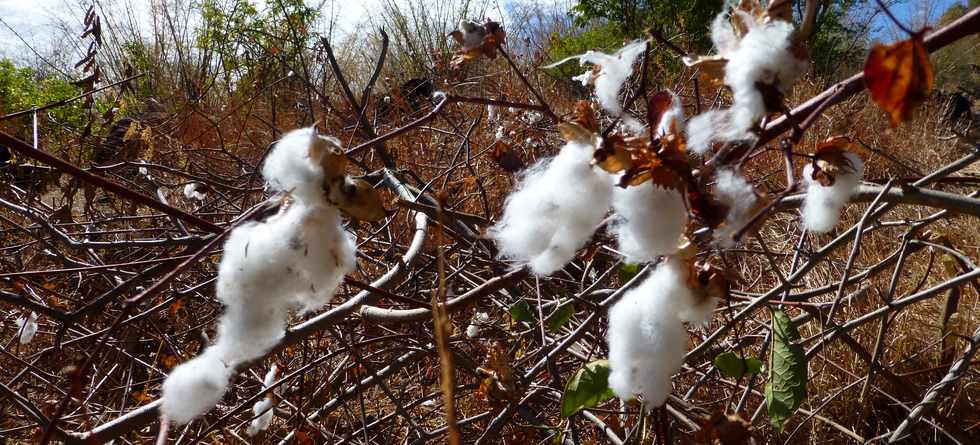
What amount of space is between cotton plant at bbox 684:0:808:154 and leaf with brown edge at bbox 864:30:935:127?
0.04 metres

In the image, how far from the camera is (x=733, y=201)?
1.16 ft

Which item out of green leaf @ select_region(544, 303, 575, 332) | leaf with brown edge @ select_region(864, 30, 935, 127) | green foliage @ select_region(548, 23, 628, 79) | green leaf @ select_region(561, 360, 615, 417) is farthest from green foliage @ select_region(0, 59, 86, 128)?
leaf with brown edge @ select_region(864, 30, 935, 127)

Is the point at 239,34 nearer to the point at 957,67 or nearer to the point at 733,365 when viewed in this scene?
the point at 733,365

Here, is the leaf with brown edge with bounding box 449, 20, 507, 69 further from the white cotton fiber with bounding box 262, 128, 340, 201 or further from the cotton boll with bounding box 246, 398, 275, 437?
the cotton boll with bounding box 246, 398, 275, 437

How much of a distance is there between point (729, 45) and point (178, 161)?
8.62 feet

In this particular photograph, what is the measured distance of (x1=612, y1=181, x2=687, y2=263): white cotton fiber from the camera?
35 cm

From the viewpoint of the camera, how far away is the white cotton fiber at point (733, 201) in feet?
1.15

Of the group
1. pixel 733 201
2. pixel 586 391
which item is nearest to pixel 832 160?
pixel 733 201

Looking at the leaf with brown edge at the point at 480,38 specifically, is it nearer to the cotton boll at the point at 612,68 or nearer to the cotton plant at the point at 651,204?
the cotton boll at the point at 612,68

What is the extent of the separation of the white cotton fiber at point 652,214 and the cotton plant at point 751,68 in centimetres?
3

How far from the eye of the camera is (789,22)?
1.20 ft

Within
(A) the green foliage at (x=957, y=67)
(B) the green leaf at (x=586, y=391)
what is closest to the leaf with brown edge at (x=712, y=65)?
(B) the green leaf at (x=586, y=391)

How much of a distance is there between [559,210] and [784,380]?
0.42m

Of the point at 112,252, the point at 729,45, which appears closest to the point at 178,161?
the point at 112,252
